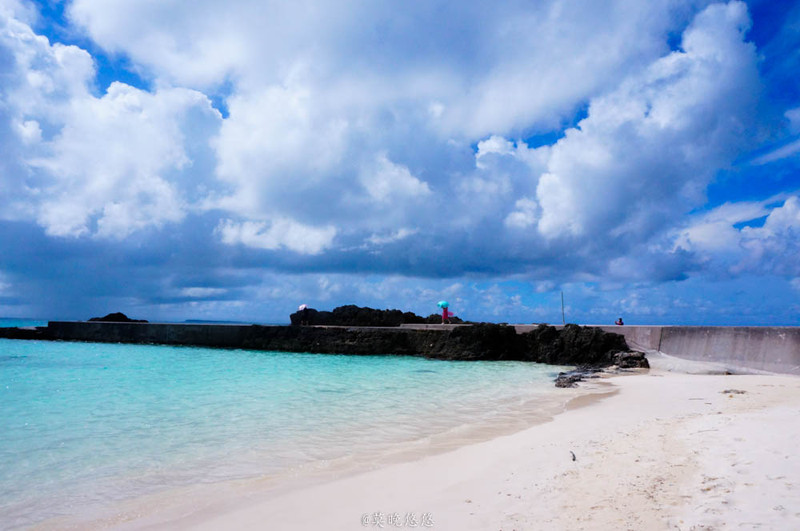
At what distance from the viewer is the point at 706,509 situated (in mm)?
2959

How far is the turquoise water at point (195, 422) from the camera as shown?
15.7ft

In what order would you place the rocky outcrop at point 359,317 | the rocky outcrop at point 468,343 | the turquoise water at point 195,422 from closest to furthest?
the turquoise water at point 195,422
the rocky outcrop at point 468,343
the rocky outcrop at point 359,317

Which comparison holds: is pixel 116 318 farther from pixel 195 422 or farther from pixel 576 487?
pixel 576 487

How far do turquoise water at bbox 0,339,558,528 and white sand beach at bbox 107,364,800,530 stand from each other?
1.17 meters

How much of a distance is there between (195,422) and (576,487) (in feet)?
19.8

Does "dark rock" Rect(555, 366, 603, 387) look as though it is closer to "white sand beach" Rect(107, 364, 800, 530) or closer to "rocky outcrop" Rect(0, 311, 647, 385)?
"rocky outcrop" Rect(0, 311, 647, 385)

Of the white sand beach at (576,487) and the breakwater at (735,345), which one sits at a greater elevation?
the breakwater at (735,345)

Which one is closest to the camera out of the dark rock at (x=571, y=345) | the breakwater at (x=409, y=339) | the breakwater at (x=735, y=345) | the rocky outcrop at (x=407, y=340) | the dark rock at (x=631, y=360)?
the breakwater at (x=735, y=345)

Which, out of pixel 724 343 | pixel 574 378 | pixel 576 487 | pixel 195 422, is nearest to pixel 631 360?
pixel 724 343

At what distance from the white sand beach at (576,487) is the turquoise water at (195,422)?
3.84 feet

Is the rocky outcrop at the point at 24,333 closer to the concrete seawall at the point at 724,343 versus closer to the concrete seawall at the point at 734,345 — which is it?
the concrete seawall at the point at 724,343

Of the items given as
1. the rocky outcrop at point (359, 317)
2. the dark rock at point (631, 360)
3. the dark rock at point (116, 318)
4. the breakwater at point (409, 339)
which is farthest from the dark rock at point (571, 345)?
the dark rock at point (116, 318)

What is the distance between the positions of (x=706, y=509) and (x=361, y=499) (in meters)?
2.56

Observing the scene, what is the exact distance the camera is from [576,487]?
3.66 m
